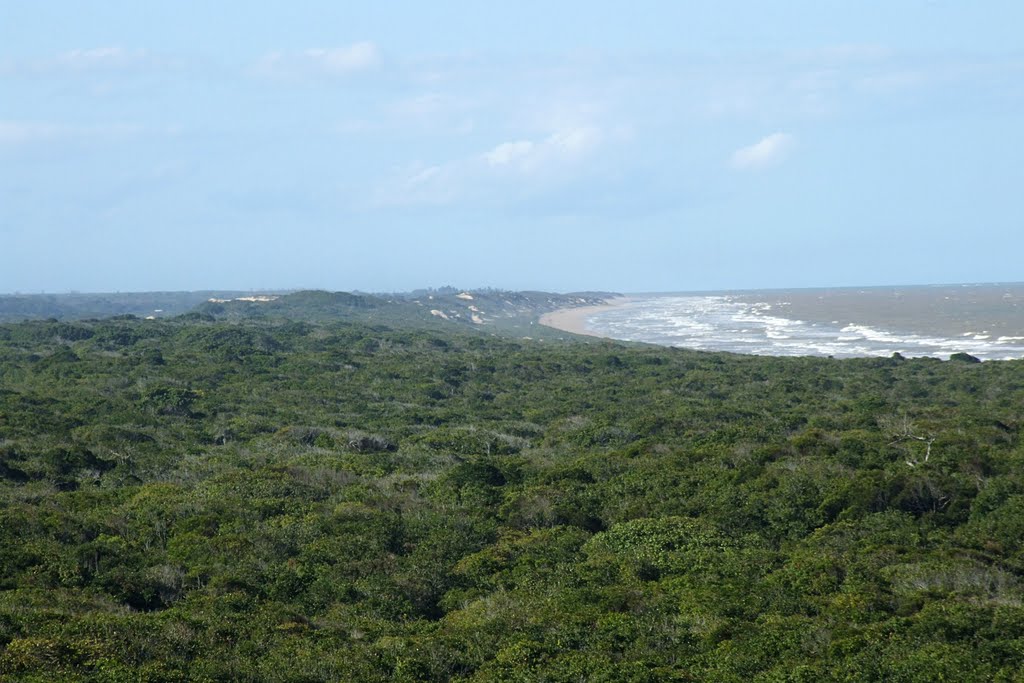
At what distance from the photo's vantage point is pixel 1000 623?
12.0 metres

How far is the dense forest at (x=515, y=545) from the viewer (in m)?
12.0

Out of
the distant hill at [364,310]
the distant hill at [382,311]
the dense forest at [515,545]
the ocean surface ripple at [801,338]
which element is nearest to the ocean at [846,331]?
the ocean surface ripple at [801,338]

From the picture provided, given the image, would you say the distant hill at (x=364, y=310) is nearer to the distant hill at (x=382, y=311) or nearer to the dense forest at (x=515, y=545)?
the distant hill at (x=382, y=311)

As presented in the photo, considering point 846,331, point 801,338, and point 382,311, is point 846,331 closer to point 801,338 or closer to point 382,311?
point 801,338

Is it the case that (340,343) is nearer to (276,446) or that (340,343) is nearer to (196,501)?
(276,446)

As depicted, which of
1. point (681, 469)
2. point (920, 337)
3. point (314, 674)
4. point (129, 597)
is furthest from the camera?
point (920, 337)

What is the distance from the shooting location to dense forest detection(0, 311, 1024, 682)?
12.0 metres

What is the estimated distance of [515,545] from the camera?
18.4 m

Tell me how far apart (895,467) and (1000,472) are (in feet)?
7.79

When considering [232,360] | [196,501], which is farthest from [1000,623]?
[232,360]

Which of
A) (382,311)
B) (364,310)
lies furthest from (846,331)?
(364,310)

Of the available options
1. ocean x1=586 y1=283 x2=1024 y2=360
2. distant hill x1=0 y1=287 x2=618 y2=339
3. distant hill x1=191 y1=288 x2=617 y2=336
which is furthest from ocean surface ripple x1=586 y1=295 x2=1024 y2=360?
distant hill x1=191 y1=288 x2=617 y2=336

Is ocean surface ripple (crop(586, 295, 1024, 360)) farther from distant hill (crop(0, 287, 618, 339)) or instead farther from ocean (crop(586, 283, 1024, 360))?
distant hill (crop(0, 287, 618, 339))

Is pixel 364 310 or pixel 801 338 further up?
pixel 364 310
